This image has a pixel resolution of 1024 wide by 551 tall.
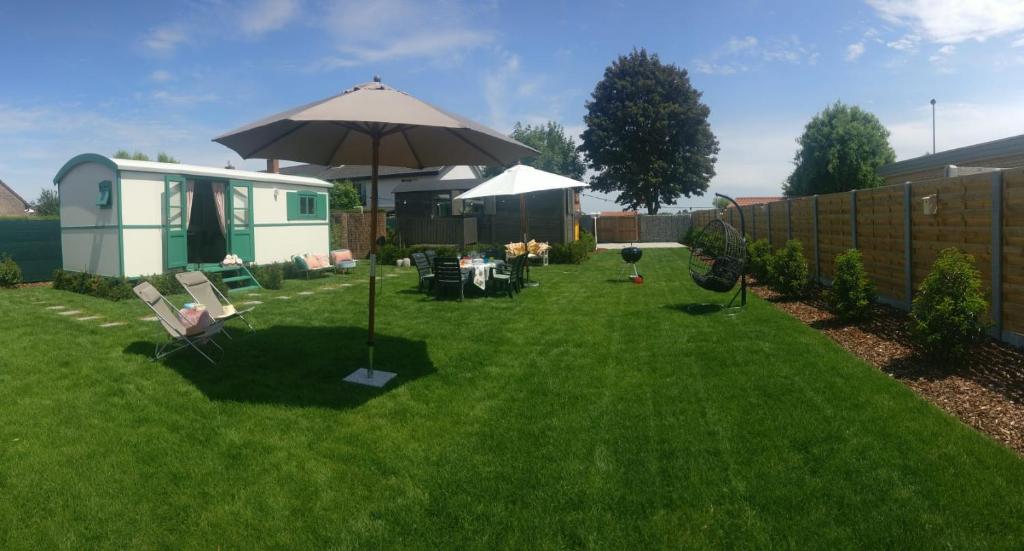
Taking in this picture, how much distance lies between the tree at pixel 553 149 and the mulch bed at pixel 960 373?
176 ft

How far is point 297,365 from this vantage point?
5.66 meters

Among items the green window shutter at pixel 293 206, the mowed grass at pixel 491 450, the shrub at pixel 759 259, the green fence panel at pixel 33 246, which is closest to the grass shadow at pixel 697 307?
the mowed grass at pixel 491 450

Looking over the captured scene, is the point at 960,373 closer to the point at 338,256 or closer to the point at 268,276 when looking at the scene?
the point at 268,276

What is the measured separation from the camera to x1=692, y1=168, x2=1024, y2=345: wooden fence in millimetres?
4992

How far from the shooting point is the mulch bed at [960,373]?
3904 mm

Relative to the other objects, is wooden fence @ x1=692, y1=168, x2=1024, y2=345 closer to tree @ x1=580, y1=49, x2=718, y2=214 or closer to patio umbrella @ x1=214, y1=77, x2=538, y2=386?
patio umbrella @ x1=214, y1=77, x2=538, y2=386

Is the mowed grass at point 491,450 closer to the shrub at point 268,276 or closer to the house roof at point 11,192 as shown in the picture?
the shrub at point 268,276

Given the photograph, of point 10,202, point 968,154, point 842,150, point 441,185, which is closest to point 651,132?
point 842,150

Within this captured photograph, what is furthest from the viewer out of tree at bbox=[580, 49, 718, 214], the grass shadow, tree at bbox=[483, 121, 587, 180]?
tree at bbox=[483, 121, 587, 180]

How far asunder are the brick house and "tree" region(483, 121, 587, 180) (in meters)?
39.7

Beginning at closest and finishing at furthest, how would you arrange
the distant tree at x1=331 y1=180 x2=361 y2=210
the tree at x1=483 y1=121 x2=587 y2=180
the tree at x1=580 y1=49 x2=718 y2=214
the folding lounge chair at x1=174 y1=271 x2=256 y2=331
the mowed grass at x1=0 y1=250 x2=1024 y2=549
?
the mowed grass at x1=0 y1=250 x2=1024 y2=549 → the folding lounge chair at x1=174 y1=271 x2=256 y2=331 → the distant tree at x1=331 y1=180 x2=361 y2=210 → the tree at x1=580 y1=49 x2=718 y2=214 → the tree at x1=483 y1=121 x2=587 y2=180

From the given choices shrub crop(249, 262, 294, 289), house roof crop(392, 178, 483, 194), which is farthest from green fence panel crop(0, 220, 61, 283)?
house roof crop(392, 178, 483, 194)

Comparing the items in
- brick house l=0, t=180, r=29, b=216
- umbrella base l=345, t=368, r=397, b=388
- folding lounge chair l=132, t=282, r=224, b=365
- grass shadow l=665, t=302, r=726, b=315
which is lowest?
umbrella base l=345, t=368, r=397, b=388

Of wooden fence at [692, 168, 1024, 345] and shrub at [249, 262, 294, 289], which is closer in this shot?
wooden fence at [692, 168, 1024, 345]
